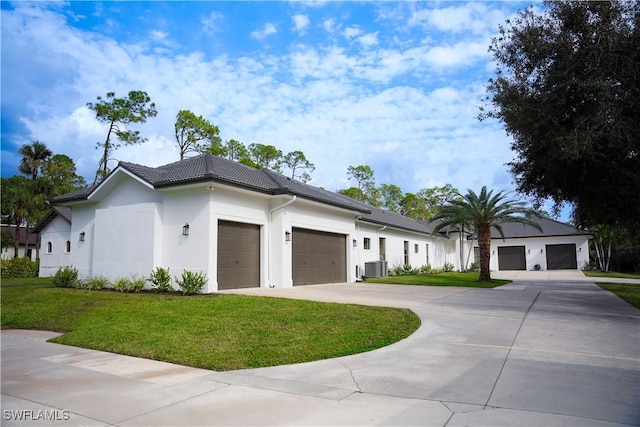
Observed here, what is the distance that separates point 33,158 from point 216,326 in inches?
1697

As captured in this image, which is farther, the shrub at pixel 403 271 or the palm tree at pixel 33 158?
the palm tree at pixel 33 158

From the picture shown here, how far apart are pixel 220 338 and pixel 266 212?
918 centimetres

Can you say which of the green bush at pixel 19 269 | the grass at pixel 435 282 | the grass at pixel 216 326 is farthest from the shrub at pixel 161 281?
the green bush at pixel 19 269

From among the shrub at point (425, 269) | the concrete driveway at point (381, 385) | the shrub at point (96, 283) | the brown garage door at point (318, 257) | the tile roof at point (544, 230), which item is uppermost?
the tile roof at point (544, 230)

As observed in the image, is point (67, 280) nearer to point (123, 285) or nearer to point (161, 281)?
point (123, 285)

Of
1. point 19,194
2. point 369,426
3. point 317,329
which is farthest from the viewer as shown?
point 19,194

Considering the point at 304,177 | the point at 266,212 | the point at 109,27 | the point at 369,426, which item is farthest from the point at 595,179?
the point at 304,177

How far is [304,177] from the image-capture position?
48.4 m

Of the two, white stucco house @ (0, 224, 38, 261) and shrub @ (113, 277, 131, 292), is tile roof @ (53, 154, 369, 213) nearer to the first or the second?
shrub @ (113, 277, 131, 292)

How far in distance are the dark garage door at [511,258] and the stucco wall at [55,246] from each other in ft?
122

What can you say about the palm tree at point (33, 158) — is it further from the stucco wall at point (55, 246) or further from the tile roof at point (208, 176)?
the tile roof at point (208, 176)

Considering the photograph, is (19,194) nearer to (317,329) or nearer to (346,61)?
(346,61)

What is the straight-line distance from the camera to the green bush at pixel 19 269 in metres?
27.5

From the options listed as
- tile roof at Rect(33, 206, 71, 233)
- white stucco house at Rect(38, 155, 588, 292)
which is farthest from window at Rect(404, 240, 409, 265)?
tile roof at Rect(33, 206, 71, 233)
